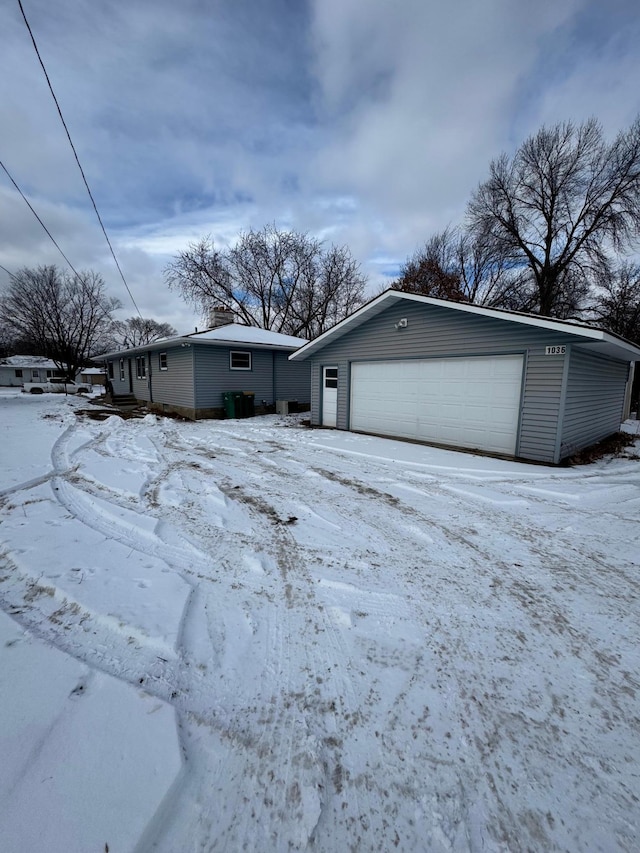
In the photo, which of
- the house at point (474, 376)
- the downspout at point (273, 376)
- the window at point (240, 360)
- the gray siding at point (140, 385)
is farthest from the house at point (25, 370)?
the house at point (474, 376)

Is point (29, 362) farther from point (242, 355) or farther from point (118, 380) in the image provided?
point (242, 355)

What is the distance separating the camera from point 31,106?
271 inches

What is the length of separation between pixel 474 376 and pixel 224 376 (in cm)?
929

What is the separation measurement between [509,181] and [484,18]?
12201 mm

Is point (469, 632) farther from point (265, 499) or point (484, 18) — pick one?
point (484, 18)

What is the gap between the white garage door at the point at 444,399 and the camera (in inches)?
290

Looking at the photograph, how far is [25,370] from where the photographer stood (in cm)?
4700

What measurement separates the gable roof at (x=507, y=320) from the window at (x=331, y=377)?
80 centimetres

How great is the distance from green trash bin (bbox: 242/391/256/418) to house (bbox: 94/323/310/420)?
16 cm

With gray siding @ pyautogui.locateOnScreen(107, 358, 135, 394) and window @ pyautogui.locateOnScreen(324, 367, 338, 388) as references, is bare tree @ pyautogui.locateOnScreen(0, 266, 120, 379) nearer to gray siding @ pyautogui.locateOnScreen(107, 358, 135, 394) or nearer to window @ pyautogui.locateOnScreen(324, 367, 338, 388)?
gray siding @ pyautogui.locateOnScreen(107, 358, 135, 394)

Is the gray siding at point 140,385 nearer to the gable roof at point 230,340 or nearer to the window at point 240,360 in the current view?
the gable roof at point 230,340

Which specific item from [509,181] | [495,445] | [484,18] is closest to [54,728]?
[495,445]

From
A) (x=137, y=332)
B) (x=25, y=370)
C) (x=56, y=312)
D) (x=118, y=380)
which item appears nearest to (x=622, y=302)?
(x=118, y=380)

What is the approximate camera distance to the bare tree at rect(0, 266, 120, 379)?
2747 centimetres
